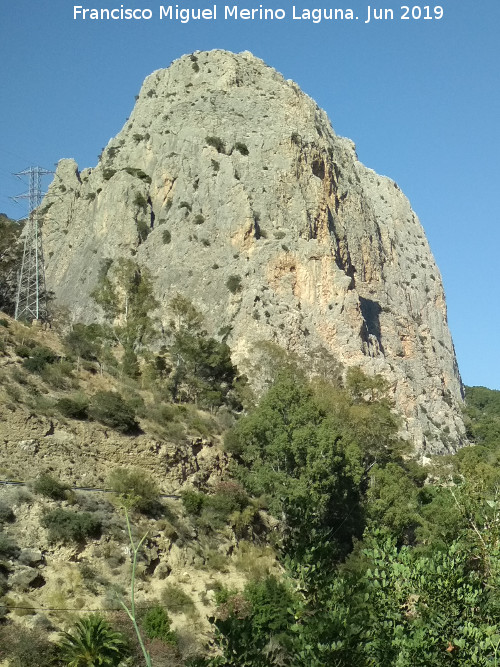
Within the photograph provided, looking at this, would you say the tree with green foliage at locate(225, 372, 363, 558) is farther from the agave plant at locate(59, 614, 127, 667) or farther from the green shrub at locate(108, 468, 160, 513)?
the agave plant at locate(59, 614, 127, 667)

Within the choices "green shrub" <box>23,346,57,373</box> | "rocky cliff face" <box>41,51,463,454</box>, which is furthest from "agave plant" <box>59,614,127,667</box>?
"rocky cliff face" <box>41,51,463,454</box>

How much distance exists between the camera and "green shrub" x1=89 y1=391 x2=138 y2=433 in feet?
108

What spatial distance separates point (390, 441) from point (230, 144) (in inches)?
1500

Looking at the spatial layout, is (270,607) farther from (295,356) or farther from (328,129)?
(328,129)

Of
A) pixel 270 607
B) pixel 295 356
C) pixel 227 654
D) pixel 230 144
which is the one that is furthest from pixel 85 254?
pixel 227 654

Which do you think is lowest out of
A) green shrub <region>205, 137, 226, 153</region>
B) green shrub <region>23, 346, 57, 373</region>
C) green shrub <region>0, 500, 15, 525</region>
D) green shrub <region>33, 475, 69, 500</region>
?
green shrub <region>0, 500, 15, 525</region>

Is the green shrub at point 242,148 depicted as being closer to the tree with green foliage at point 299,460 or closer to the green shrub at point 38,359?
the green shrub at point 38,359

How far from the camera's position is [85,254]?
241 ft

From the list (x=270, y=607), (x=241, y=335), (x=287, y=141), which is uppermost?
(x=287, y=141)

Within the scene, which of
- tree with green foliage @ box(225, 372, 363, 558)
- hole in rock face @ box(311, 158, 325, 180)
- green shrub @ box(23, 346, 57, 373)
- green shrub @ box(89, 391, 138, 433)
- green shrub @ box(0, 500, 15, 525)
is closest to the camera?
green shrub @ box(0, 500, 15, 525)

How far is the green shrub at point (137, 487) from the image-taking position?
2922cm

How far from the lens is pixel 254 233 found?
206 ft

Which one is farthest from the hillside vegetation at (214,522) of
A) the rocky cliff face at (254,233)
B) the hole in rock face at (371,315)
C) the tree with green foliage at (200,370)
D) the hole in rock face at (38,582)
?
the hole in rock face at (371,315)

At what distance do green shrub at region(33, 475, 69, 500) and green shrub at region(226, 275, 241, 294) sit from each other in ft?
107
